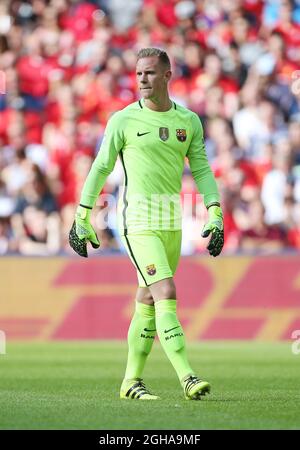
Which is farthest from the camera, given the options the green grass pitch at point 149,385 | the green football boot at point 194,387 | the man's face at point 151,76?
the man's face at point 151,76

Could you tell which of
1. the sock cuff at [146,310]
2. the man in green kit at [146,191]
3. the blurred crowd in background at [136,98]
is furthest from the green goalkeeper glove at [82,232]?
the blurred crowd in background at [136,98]

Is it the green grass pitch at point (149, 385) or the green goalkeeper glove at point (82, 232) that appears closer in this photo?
the green grass pitch at point (149, 385)

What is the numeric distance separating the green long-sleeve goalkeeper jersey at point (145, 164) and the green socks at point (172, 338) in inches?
25.0

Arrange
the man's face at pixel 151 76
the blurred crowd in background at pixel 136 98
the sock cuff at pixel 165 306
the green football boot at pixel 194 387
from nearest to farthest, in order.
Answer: the green football boot at pixel 194 387
the sock cuff at pixel 165 306
the man's face at pixel 151 76
the blurred crowd in background at pixel 136 98

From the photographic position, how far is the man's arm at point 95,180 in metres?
8.19

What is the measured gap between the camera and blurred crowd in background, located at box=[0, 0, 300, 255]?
15945 millimetres

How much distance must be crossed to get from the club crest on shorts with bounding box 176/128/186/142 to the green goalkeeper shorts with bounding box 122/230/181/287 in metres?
0.67

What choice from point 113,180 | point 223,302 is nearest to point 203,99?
point 113,180

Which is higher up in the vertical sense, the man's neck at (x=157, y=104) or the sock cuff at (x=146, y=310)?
the man's neck at (x=157, y=104)

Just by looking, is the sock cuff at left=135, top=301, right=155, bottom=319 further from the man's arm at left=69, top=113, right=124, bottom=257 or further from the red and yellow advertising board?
the red and yellow advertising board

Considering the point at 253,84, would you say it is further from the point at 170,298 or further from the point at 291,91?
the point at 170,298

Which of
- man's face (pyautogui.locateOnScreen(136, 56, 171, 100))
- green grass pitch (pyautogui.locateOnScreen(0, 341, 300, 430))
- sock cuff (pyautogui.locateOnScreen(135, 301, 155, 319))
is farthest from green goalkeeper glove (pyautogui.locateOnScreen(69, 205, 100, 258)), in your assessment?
green grass pitch (pyautogui.locateOnScreen(0, 341, 300, 430))

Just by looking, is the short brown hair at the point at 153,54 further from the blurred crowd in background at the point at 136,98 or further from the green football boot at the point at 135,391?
the blurred crowd in background at the point at 136,98
